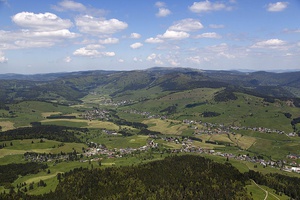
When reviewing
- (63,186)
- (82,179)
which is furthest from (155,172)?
(63,186)

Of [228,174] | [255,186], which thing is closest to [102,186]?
[228,174]

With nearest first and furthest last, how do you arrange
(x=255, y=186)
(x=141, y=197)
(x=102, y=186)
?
1. (x=141, y=197)
2. (x=102, y=186)
3. (x=255, y=186)

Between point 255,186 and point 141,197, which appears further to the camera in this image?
point 255,186

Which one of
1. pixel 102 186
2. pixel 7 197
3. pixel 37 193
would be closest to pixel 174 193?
pixel 102 186

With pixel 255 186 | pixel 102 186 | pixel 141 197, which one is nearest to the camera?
pixel 141 197

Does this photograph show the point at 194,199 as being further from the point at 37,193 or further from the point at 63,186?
the point at 37,193

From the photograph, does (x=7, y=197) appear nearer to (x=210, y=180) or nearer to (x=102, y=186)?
(x=102, y=186)

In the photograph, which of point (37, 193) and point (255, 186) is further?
point (255, 186)
